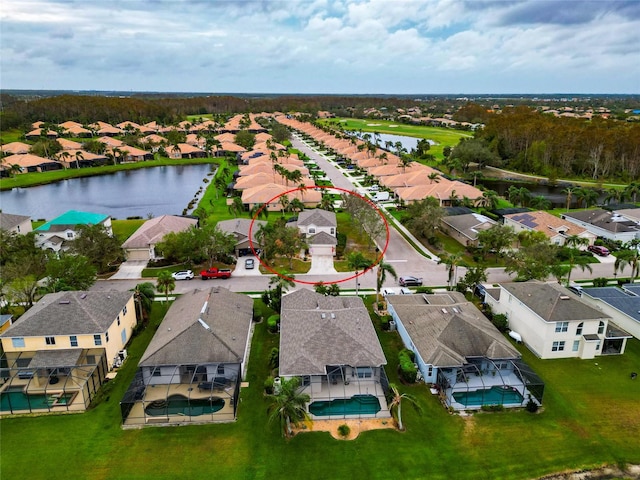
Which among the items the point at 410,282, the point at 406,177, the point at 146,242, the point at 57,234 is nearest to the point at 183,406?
the point at 410,282

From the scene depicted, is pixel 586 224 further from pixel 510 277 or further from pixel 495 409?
pixel 495 409

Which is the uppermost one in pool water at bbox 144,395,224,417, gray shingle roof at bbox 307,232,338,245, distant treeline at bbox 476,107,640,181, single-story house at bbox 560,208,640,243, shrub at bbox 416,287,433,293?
distant treeline at bbox 476,107,640,181

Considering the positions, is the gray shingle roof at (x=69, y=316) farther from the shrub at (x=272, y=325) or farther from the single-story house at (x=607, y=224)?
the single-story house at (x=607, y=224)

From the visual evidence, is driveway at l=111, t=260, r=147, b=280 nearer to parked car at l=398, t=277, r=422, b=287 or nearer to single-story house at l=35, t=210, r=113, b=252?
single-story house at l=35, t=210, r=113, b=252

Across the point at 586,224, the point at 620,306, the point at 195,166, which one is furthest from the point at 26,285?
the point at 195,166

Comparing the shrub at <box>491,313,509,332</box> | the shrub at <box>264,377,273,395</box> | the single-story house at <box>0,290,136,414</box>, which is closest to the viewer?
the single-story house at <box>0,290,136,414</box>

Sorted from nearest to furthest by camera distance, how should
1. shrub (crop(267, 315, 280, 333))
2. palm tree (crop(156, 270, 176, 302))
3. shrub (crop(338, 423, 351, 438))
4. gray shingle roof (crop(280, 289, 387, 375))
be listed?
shrub (crop(338, 423, 351, 438)), gray shingle roof (crop(280, 289, 387, 375)), shrub (crop(267, 315, 280, 333)), palm tree (crop(156, 270, 176, 302))

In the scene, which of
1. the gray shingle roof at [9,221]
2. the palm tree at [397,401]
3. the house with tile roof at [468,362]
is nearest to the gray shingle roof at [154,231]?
the gray shingle roof at [9,221]

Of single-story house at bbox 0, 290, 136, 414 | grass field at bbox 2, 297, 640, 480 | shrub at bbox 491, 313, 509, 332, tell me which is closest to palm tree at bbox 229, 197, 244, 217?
single-story house at bbox 0, 290, 136, 414

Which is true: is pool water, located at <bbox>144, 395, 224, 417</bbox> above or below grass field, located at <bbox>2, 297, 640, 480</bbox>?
above
